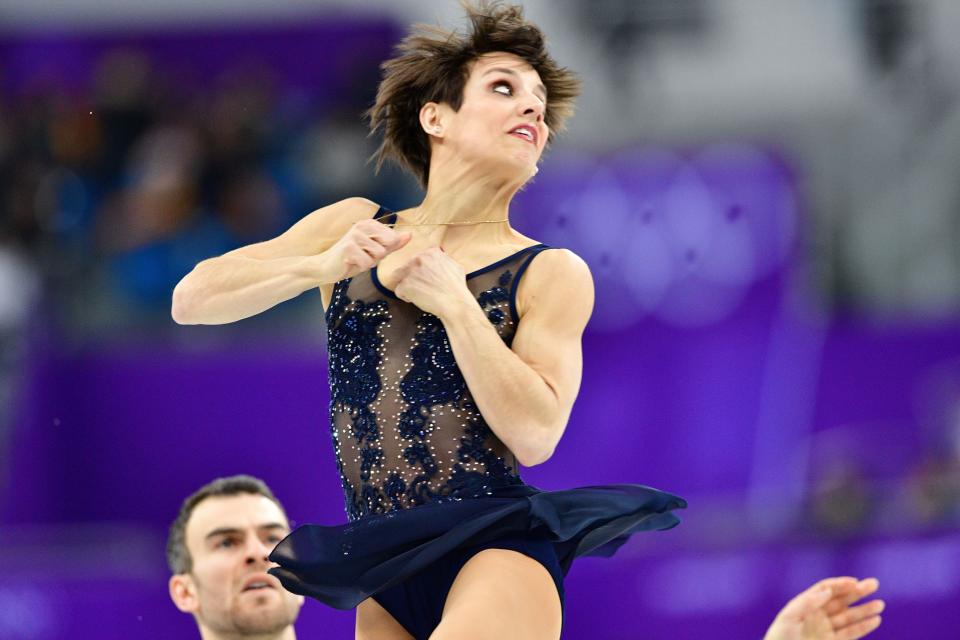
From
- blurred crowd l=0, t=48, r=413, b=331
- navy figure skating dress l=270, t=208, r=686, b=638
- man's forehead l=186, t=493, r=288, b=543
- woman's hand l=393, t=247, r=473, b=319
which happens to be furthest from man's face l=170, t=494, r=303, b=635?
blurred crowd l=0, t=48, r=413, b=331

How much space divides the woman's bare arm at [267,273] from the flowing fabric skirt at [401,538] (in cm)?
59

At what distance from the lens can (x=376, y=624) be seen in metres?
3.62

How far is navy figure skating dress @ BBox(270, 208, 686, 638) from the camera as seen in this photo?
3344 mm

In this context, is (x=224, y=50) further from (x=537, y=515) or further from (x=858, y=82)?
(x=537, y=515)

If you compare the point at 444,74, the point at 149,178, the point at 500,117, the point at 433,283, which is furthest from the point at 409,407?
the point at 149,178

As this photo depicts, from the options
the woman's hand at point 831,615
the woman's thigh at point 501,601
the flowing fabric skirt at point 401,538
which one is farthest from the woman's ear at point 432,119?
the woman's hand at point 831,615

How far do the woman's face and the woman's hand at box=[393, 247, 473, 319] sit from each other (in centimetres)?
33

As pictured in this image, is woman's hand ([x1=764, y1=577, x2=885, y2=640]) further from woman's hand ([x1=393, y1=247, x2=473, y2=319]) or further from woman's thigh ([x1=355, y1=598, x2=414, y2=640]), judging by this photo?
woman's hand ([x1=393, y1=247, x2=473, y2=319])

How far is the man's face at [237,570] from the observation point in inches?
184

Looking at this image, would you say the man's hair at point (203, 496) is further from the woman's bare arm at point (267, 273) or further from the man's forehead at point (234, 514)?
the woman's bare arm at point (267, 273)

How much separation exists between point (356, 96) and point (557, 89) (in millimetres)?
5566

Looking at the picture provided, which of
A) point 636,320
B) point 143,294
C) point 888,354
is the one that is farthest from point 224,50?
point 888,354

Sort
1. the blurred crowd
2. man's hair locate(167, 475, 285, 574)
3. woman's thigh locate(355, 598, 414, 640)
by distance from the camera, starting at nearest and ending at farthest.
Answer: woman's thigh locate(355, 598, 414, 640) < man's hair locate(167, 475, 285, 574) < the blurred crowd

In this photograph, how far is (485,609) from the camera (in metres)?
3.17
